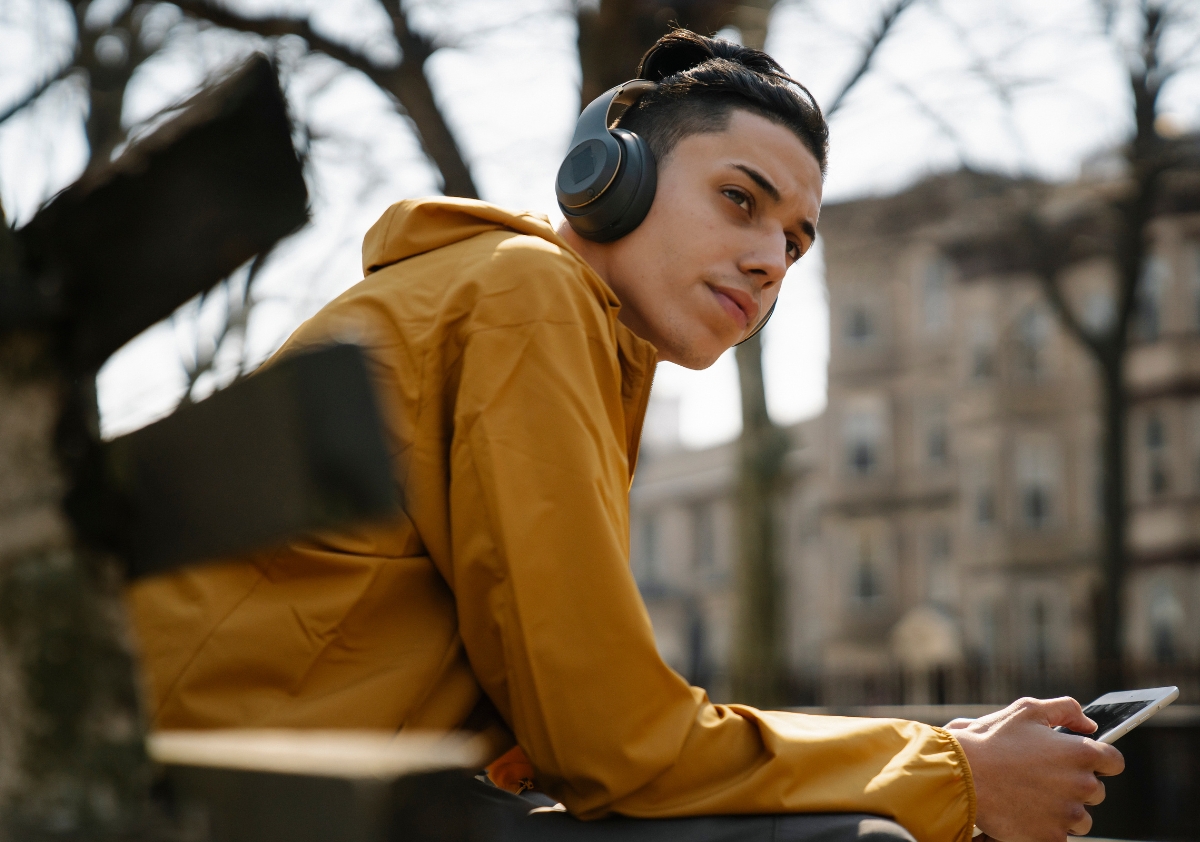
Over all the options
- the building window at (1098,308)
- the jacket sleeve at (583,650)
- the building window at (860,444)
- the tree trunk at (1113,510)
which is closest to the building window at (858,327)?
the building window at (860,444)

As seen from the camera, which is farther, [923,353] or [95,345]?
[923,353]

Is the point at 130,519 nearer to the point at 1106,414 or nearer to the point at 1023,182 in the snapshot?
the point at 1023,182

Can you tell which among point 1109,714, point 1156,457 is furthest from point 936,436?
point 1109,714

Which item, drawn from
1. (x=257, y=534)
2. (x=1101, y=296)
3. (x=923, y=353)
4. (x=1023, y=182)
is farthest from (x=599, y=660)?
(x=923, y=353)

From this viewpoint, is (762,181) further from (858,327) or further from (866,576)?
(858,327)

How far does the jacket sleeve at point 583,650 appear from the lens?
5.25 ft

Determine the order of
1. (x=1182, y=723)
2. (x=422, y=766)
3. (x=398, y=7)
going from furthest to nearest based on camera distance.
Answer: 1. (x=1182, y=723)
2. (x=398, y=7)
3. (x=422, y=766)

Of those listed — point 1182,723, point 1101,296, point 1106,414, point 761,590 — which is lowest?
point 1182,723

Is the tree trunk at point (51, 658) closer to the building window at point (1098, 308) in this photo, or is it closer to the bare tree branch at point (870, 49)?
the bare tree branch at point (870, 49)

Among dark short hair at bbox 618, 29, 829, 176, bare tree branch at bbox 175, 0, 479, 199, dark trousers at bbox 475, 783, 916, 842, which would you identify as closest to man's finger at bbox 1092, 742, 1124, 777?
dark trousers at bbox 475, 783, 916, 842

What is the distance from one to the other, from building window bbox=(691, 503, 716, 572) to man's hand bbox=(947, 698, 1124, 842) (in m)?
50.7

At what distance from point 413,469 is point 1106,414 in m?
18.5

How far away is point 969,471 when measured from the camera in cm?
3625

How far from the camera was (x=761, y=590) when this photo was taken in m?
12.2
